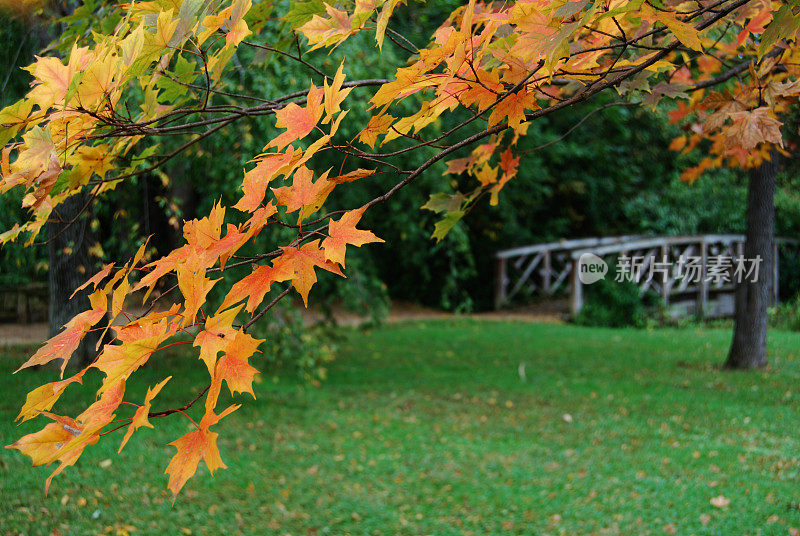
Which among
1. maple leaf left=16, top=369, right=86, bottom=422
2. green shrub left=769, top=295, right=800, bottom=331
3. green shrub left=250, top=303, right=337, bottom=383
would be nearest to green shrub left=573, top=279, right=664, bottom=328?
green shrub left=769, top=295, right=800, bottom=331

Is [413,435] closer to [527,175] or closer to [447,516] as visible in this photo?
[447,516]

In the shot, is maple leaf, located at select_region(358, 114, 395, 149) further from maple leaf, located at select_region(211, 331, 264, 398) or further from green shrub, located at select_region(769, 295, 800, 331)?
green shrub, located at select_region(769, 295, 800, 331)

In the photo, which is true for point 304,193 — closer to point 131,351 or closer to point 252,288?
point 252,288

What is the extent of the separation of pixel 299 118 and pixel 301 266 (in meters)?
0.27

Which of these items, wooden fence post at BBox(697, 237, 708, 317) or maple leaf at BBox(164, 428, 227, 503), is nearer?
maple leaf at BBox(164, 428, 227, 503)

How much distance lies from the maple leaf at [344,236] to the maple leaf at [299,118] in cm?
16

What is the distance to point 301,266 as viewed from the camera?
0.99 meters

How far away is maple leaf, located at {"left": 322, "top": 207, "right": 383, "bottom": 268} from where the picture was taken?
3.26 ft

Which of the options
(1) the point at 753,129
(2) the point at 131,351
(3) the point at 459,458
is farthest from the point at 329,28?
(3) the point at 459,458

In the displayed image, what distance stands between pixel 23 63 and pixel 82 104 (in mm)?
4368

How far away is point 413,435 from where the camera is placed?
471 cm

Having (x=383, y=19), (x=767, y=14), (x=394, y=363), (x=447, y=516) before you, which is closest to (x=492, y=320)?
(x=394, y=363)

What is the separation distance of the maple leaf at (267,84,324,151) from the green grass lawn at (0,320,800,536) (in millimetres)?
2572

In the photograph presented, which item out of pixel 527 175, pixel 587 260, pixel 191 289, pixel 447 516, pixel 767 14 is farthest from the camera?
pixel 587 260
